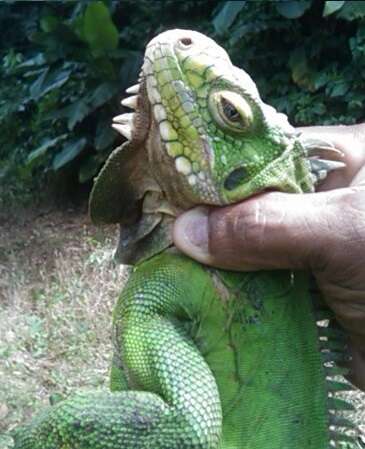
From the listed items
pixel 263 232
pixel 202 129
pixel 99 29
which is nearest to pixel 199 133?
pixel 202 129

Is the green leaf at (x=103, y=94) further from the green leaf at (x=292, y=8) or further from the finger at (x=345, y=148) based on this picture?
the finger at (x=345, y=148)

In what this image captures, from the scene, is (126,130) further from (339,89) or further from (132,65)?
(132,65)

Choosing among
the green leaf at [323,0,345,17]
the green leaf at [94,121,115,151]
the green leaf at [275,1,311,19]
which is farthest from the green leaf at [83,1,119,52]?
the green leaf at [323,0,345,17]

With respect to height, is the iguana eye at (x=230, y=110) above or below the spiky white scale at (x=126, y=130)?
above

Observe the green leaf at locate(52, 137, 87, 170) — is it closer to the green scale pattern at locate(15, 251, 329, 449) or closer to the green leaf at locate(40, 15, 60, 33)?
the green leaf at locate(40, 15, 60, 33)

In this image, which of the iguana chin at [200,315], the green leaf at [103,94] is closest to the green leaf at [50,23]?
the green leaf at [103,94]

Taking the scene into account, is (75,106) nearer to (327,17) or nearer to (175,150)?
(327,17)
